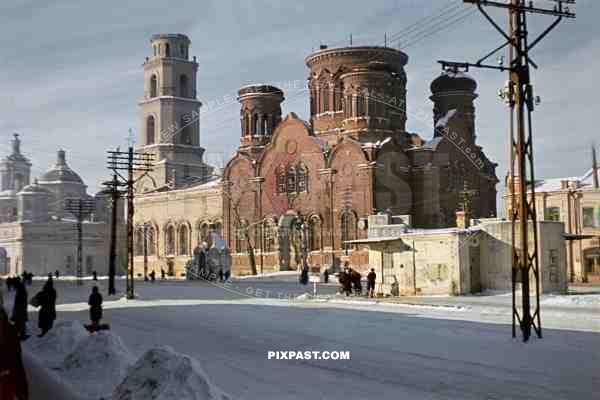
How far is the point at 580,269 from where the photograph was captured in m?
41.9

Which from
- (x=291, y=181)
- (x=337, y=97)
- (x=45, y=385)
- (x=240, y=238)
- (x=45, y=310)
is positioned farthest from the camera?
(x=240, y=238)

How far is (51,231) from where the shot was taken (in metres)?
79.1

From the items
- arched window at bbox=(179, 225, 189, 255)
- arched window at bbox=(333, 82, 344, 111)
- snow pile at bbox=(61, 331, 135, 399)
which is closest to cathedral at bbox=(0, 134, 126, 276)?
arched window at bbox=(179, 225, 189, 255)

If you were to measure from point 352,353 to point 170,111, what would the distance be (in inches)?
2472

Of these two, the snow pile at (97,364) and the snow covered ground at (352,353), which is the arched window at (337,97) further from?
the snow pile at (97,364)

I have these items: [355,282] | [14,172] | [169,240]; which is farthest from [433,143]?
[14,172]

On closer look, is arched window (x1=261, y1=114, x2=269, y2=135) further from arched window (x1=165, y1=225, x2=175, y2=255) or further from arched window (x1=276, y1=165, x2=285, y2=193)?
arched window (x1=165, y1=225, x2=175, y2=255)

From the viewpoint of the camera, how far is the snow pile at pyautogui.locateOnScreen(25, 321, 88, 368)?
12688 millimetres

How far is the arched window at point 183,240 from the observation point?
67262mm

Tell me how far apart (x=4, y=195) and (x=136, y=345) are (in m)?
84.3

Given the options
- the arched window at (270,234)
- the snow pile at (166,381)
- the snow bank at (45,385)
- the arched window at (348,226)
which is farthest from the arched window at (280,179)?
the snow pile at (166,381)

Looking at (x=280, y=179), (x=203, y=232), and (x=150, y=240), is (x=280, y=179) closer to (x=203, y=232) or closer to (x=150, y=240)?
(x=203, y=232)

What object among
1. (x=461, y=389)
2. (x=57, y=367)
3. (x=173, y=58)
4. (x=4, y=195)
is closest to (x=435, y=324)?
(x=461, y=389)

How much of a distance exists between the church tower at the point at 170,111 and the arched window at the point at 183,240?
5.94 m
